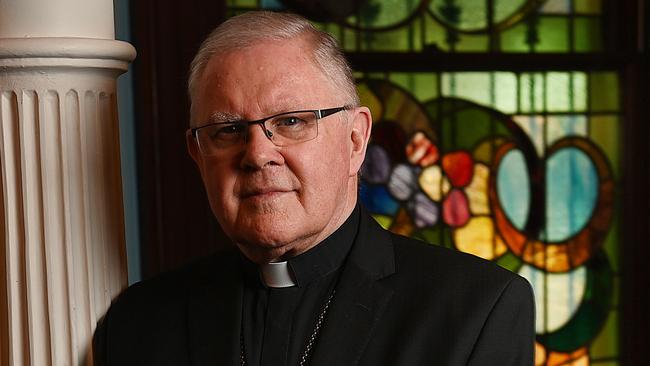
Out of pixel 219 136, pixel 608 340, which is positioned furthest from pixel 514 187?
pixel 219 136

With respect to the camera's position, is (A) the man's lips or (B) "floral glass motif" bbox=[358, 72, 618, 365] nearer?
(A) the man's lips

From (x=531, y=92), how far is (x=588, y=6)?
1.35 feet

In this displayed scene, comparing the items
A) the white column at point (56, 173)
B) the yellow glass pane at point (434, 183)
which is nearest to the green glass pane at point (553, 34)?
the yellow glass pane at point (434, 183)

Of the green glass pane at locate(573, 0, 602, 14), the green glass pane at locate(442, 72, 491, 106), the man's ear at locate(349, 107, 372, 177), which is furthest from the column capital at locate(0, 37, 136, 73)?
the green glass pane at locate(573, 0, 602, 14)

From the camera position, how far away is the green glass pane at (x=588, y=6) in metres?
4.10

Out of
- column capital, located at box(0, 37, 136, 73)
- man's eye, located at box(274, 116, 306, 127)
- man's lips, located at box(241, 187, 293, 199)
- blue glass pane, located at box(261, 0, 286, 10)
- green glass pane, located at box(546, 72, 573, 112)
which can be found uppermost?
column capital, located at box(0, 37, 136, 73)

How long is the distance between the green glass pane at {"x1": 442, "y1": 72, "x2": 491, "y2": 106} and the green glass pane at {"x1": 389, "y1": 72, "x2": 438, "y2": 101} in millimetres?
40

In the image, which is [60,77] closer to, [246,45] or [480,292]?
[246,45]

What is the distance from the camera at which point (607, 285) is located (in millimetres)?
4246

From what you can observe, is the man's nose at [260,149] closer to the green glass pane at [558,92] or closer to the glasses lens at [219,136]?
the glasses lens at [219,136]

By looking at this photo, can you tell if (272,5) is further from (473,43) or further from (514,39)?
(514,39)

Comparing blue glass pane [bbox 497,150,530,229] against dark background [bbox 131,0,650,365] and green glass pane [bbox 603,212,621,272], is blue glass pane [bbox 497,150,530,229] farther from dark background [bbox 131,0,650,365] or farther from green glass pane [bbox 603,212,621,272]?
dark background [bbox 131,0,650,365]

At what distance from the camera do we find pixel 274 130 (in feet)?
6.45

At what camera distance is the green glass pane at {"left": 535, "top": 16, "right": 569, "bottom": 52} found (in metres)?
4.07
